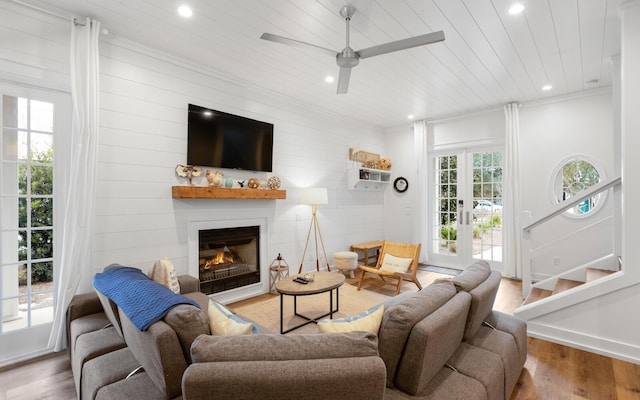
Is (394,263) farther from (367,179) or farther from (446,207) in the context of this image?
(446,207)

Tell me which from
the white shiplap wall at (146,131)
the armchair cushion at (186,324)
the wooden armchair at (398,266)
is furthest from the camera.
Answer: the wooden armchair at (398,266)

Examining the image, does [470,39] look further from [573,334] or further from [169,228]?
[169,228]

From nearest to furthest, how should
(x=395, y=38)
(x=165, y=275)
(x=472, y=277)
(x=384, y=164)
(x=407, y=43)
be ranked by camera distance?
(x=472, y=277) < (x=407, y=43) < (x=165, y=275) < (x=395, y=38) < (x=384, y=164)

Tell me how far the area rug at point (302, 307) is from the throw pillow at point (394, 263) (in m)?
0.43

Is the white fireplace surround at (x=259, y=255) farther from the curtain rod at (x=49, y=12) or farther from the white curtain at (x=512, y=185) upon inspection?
the white curtain at (x=512, y=185)

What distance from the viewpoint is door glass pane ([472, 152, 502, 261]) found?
5.27 m

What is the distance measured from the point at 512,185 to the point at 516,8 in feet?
10.4

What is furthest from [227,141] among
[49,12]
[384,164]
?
[384,164]

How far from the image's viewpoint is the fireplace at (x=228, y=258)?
12.1 feet

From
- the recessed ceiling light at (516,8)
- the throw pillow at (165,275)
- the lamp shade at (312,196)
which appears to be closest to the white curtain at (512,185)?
the recessed ceiling light at (516,8)

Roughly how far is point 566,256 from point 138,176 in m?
5.66

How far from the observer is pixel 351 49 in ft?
8.06

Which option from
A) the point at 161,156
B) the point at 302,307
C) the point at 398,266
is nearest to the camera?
the point at 161,156

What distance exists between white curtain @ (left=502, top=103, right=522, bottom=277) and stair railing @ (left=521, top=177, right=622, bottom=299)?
48.7 inches
